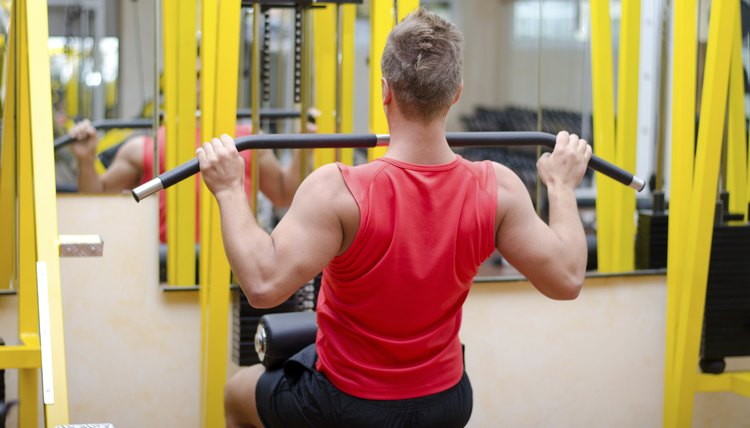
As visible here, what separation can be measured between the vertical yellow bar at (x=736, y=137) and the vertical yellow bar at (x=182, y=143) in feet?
6.35

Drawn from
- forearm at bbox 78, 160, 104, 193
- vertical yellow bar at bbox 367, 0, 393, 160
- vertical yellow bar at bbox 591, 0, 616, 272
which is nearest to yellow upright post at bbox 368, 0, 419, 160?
vertical yellow bar at bbox 367, 0, 393, 160

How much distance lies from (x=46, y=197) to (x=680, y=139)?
2028 mm

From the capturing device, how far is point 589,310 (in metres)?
3.69

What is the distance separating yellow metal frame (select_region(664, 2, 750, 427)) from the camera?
10.6ft

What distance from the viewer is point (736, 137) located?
3.78 meters

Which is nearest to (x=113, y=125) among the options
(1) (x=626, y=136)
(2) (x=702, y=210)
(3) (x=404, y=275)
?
(1) (x=626, y=136)

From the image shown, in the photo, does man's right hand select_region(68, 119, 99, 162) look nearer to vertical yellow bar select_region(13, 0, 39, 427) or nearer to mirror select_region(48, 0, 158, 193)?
mirror select_region(48, 0, 158, 193)

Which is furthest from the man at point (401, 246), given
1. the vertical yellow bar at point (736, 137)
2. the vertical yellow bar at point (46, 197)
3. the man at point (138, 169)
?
the vertical yellow bar at point (736, 137)

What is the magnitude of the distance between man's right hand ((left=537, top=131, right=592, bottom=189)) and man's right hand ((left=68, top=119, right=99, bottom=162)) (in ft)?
7.32

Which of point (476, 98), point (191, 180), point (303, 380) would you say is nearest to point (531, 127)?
point (476, 98)

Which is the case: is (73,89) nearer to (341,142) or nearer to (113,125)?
(113,125)

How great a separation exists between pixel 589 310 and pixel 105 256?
1.70 m

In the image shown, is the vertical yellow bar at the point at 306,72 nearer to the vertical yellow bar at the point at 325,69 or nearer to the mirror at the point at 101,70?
the vertical yellow bar at the point at 325,69

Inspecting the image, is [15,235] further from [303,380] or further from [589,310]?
[589,310]
